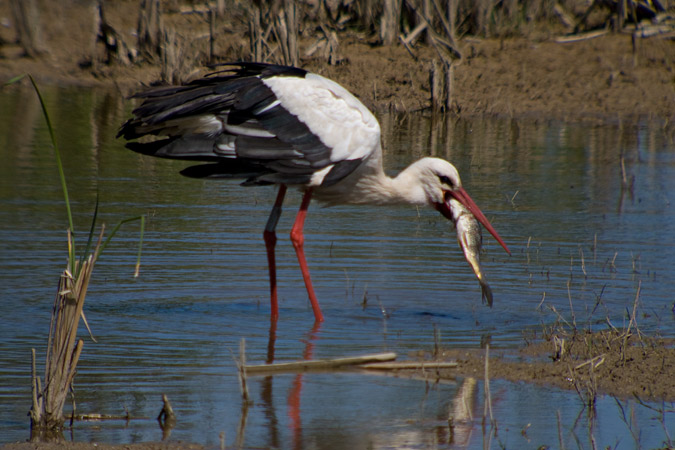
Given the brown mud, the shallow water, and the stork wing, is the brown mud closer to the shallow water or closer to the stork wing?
the shallow water

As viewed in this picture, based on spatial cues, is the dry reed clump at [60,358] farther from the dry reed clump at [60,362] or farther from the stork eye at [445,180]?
the stork eye at [445,180]

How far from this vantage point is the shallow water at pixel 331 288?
175 inches

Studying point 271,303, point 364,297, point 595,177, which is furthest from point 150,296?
point 595,177

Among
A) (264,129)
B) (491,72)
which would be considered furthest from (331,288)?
(491,72)

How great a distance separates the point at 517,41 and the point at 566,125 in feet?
10.9

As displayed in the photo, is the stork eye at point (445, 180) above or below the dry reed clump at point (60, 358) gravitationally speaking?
below

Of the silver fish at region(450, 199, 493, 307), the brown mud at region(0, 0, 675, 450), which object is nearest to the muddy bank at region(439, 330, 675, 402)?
the silver fish at region(450, 199, 493, 307)

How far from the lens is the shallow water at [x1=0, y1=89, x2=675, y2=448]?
175 inches

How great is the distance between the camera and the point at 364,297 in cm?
674

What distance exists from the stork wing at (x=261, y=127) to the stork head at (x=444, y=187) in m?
0.47

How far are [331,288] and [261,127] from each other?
4.59 ft

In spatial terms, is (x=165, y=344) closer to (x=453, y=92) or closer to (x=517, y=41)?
(x=453, y=92)

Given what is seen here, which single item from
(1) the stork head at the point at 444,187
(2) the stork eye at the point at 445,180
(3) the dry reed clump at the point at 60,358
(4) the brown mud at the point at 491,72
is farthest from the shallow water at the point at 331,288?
(4) the brown mud at the point at 491,72

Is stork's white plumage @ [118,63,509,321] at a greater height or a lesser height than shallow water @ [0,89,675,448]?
greater
